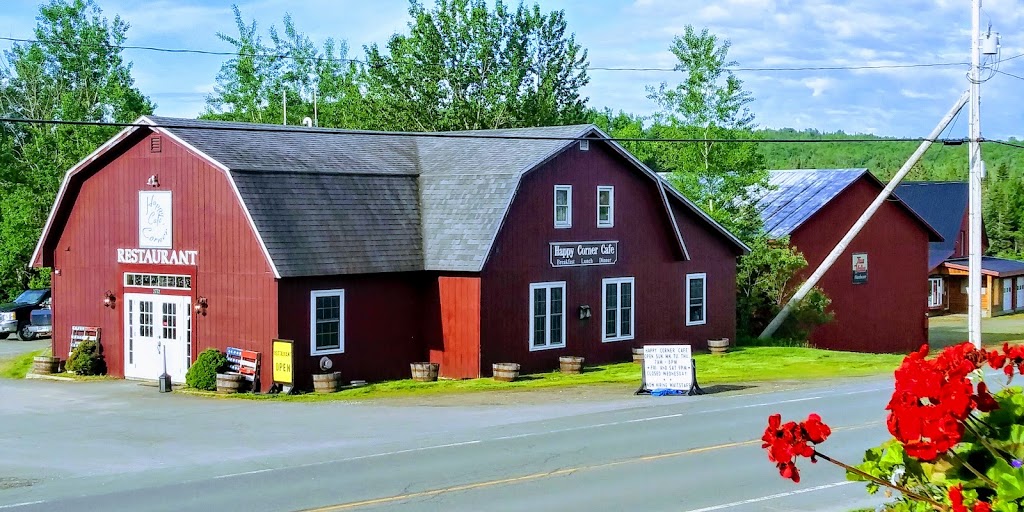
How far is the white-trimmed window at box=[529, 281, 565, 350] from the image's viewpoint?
31.9 meters

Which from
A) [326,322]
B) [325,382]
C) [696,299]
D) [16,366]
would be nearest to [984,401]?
[325,382]

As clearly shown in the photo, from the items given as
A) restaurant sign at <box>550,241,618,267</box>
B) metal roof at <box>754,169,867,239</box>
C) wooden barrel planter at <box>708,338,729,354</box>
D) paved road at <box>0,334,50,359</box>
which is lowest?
paved road at <box>0,334,50,359</box>

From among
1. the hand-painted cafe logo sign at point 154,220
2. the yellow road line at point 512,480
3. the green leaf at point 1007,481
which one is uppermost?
the hand-painted cafe logo sign at point 154,220

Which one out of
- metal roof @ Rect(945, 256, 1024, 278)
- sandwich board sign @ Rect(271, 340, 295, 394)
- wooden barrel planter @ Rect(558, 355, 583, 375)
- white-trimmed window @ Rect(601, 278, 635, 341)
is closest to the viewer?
sandwich board sign @ Rect(271, 340, 295, 394)

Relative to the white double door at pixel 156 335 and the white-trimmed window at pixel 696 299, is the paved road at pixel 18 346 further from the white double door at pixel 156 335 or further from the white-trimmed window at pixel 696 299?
the white-trimmed window at pixel 696 299

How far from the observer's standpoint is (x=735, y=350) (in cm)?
3797

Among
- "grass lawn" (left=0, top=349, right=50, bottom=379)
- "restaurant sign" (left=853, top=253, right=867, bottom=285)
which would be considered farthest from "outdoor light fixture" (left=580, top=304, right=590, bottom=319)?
"restaurant sign" (left=853, top=253, right=867, bottom=285)

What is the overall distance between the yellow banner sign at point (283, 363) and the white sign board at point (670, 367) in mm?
8106

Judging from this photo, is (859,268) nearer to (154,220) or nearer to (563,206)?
(563,206)

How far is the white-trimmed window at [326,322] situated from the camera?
28.7 metres

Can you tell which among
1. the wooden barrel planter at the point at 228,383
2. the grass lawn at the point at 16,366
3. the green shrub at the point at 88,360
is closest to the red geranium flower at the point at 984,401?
the wooden barrel planter at the point at 228,383

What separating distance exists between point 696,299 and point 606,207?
525 cm

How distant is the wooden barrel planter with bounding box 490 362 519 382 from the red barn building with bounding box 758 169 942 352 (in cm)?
1688

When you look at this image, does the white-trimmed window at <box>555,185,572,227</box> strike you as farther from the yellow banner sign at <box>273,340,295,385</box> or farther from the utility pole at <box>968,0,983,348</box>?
the utility pole at <box>968,0,983,348</box>
